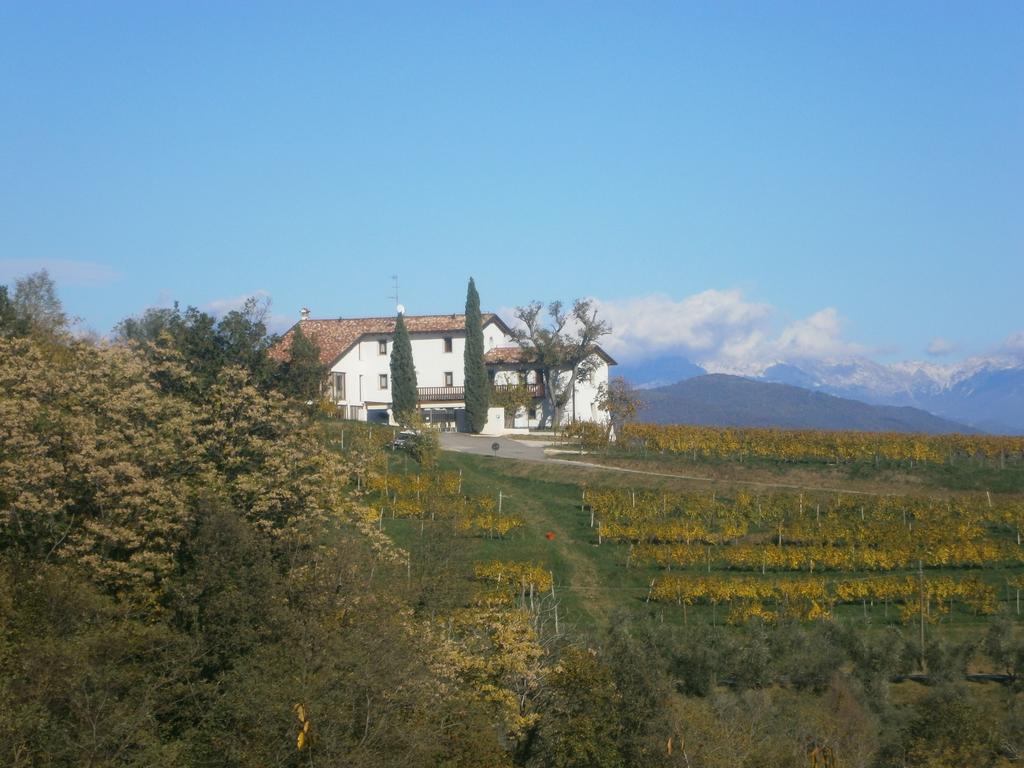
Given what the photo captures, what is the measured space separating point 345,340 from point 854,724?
4784 centimetres

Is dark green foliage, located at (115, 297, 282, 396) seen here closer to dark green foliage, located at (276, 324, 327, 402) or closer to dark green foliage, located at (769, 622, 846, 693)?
dark green foliage, located at (276, 324, 327, 402)

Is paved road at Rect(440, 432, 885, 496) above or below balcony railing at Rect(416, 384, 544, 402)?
below

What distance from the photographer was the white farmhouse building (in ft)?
213

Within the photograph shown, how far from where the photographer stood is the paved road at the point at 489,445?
171 feet

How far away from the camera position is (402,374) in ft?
202

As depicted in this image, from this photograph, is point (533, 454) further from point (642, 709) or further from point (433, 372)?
point (642, 709)

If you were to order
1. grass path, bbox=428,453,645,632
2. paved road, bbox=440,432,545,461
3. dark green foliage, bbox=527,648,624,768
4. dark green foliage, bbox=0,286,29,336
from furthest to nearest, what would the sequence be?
paved road, bbox=440,432,545,461
dark green foliage, bbox=0,286,29,336
grass path, bbox=428,453,645,632
dark green foliage, bbox=527,648,624,768

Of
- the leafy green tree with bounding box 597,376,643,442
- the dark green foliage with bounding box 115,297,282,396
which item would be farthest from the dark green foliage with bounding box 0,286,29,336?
the leafy green tree with bounding box 597,376,643,442

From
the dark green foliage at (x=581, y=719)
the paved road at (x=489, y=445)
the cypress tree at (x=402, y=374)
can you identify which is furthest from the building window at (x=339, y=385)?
the dark green foliage at (x=581, y=719)

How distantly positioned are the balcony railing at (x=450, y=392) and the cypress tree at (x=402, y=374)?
2.69m

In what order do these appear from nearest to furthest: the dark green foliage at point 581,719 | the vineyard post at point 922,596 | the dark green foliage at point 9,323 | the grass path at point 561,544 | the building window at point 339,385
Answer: the dark green foliage at point 581,719 → the vineyard post at point 922,596 → the grass path at point 561,544 → the dark green foliage at point 9,323 → the building window at point 339,385

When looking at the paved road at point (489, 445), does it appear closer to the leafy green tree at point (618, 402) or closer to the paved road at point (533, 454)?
the paved road at point (533, 454)

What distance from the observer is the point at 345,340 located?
65812mm


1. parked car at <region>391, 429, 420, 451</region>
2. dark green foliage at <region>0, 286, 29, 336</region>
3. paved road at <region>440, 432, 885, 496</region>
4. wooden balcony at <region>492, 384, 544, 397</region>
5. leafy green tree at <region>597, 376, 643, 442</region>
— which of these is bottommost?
paved road at <region>440, 432, 885, 496</region>
